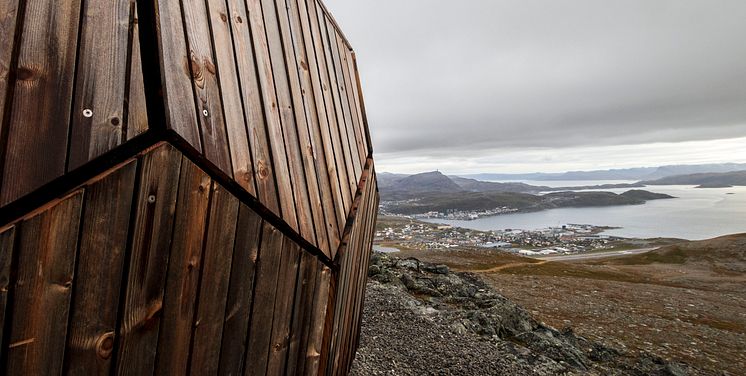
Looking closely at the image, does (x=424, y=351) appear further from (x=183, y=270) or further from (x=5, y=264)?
(x=5, y=264)

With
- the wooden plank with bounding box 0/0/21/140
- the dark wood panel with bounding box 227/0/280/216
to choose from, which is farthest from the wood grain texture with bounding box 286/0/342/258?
the wooden plank with bounding box 0/0/21/140

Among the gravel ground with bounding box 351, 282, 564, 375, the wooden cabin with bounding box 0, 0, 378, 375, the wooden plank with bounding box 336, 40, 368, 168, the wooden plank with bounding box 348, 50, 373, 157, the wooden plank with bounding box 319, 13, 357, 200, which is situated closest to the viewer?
the wooden cabin with bounding box 0, 0, 378, 375

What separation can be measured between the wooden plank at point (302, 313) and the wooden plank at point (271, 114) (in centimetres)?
35

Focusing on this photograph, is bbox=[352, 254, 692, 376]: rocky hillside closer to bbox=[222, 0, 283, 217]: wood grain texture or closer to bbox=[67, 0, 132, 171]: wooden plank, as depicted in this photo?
bbox=[222, 0, 283, 217]: wood grain texture

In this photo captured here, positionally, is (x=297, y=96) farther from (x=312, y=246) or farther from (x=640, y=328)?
(x=640, y=328)

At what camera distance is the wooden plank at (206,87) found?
2061 millimetres

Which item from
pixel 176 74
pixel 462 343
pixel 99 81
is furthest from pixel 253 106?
pixel 462 343

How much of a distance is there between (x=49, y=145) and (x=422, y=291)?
1848 cm

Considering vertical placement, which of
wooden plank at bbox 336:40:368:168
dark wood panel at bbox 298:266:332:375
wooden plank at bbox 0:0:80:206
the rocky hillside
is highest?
wooden plank at bbox 336:40:368:168

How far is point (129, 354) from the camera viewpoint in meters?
1.83

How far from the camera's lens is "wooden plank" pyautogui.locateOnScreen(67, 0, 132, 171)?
1596 mm

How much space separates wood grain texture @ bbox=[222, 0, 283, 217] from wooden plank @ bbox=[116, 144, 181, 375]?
59 cm

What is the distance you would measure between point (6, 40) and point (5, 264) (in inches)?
36.6

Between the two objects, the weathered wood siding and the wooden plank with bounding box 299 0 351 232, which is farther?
the wooden plank with bounding box 299 0 351 232
